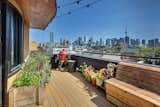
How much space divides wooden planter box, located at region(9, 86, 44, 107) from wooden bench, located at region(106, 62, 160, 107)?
160 cm

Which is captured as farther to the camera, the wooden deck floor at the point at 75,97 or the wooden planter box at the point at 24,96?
the wooden deck floor at the point at 75,97

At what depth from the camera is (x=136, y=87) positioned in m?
3.60

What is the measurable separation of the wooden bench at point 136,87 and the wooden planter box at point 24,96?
160cm

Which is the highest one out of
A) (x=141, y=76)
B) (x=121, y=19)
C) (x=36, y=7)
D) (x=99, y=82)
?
(x=121, y=19)

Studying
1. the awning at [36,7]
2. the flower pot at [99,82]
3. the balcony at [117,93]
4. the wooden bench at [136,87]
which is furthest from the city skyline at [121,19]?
the wooden bench at [136,87]

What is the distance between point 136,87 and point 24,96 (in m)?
2.20

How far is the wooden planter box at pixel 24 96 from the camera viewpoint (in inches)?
124

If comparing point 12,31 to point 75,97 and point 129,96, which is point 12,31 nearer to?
point 75,97

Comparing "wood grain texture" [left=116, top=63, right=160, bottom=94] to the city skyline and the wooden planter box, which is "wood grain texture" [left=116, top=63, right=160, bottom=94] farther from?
the city skyline

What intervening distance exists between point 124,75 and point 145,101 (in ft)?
4.65

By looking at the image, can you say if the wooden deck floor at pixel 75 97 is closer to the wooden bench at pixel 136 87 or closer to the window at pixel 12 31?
the wooden bench at pixel 136 87

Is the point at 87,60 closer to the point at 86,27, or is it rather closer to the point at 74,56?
the point at 74,56

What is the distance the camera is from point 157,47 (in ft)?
30.5

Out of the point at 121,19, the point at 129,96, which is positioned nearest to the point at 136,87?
the point at 129,96
